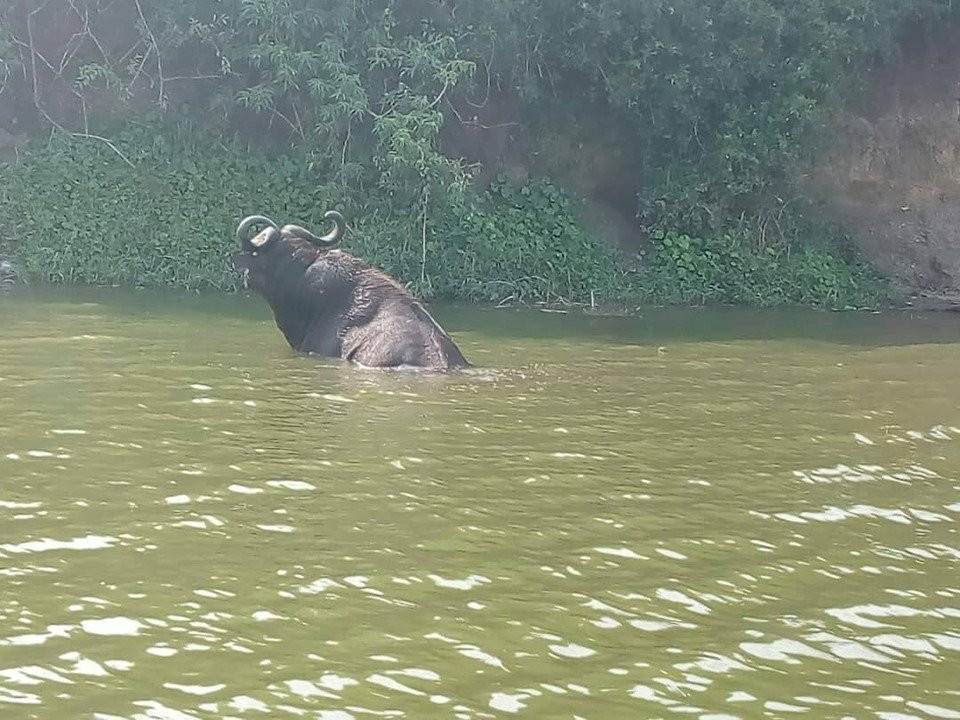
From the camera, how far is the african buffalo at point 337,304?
12.0 meters

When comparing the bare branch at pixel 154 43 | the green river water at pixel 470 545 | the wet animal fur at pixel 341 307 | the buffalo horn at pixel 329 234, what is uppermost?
the bare branch at pixel 154 43

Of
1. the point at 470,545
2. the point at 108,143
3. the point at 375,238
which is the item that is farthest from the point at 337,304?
the point at 108,143

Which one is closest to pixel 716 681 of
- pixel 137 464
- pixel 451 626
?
pixel 451 626

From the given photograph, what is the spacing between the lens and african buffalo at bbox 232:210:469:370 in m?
12.0

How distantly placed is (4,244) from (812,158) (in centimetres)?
1382

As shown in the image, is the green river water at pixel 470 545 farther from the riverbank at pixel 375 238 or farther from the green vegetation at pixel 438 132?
the green vegetation at pixel 438 132

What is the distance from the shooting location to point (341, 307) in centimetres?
1300

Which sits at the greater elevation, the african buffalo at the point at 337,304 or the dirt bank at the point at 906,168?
the dirt bank at the point at 906,168

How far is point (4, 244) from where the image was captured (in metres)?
21.3

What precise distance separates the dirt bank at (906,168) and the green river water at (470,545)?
1268 centimetres

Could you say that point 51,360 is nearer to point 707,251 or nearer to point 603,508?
point 603,508

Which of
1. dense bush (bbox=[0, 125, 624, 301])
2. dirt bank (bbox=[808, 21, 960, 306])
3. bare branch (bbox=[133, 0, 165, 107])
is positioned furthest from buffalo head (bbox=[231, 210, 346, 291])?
dirt bank (bbox=[808, 21, 960, 306])

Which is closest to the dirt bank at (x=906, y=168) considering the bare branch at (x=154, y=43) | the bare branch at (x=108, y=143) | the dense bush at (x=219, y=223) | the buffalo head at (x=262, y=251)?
the dense bush at (x=219, y=223)

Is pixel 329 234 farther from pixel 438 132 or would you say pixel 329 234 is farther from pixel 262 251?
pixel 438 132
